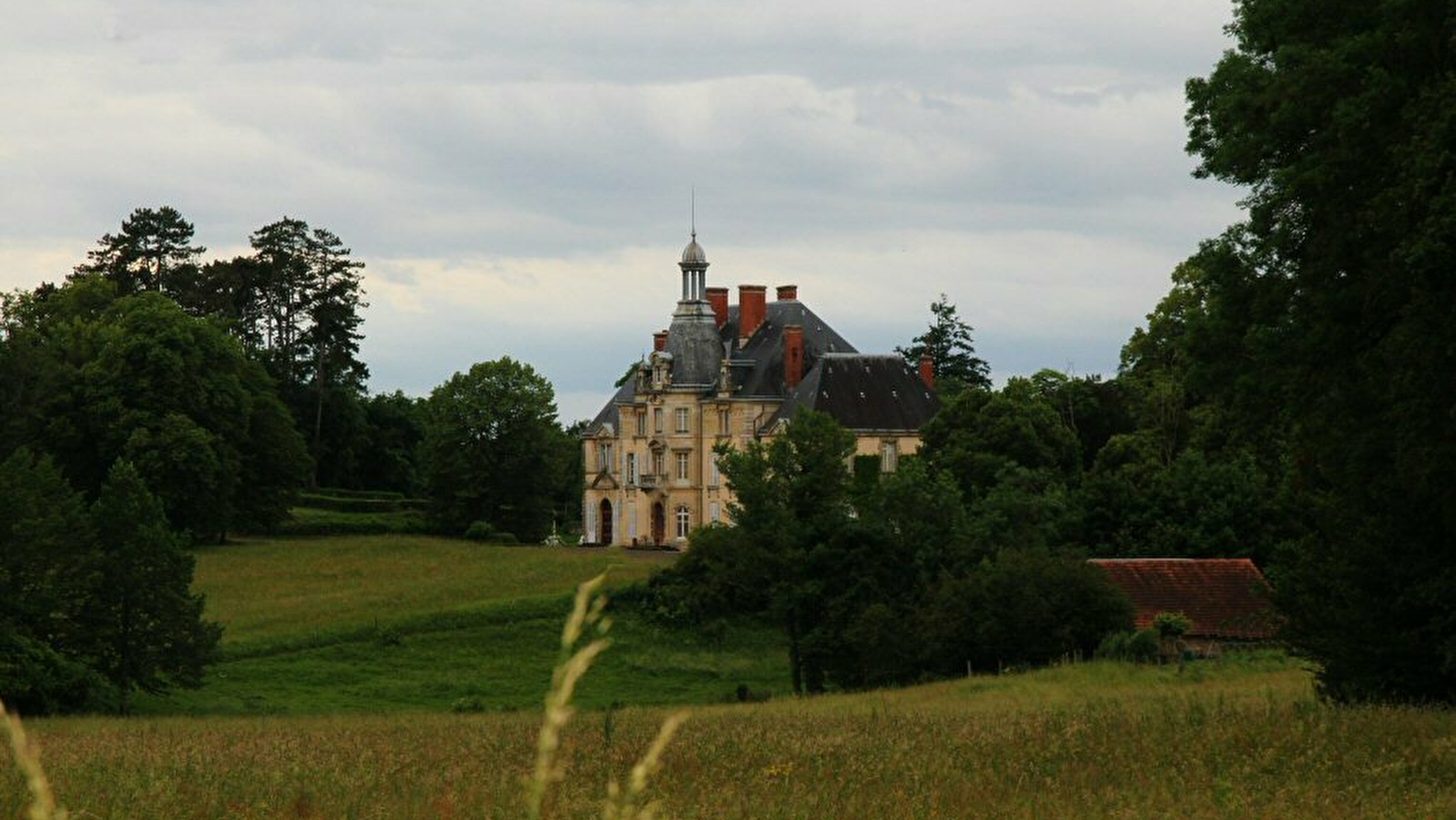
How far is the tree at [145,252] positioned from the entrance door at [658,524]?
1286 inches

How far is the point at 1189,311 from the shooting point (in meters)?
29.1

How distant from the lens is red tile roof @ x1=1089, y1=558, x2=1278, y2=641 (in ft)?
181

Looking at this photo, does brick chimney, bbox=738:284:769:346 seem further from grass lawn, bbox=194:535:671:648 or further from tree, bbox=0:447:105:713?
tree, bbox=0:447:105:713

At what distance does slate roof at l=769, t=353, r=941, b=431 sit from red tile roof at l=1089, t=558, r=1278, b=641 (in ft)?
122

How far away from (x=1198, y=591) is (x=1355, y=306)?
111 ft

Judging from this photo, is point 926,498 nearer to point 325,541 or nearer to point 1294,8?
point 1294,8

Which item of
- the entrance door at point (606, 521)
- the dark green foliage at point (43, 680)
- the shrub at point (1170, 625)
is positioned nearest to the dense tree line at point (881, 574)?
the shrub at point (1170, 625)

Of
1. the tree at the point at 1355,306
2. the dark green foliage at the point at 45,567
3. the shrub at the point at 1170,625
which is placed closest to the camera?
the tree at the point at 1355,306

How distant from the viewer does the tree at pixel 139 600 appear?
160 ft

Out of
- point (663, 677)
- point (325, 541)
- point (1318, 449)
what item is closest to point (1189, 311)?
point (1318, 449)

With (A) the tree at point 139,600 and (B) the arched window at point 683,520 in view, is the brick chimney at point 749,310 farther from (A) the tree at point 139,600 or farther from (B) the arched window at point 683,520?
(A) the tree at point 139,600

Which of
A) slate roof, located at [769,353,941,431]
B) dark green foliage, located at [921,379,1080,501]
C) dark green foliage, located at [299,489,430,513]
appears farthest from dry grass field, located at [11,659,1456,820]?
dark green foliage, located at [299,489,430,513]

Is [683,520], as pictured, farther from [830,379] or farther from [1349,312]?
[1349,312]

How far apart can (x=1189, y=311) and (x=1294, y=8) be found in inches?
185
